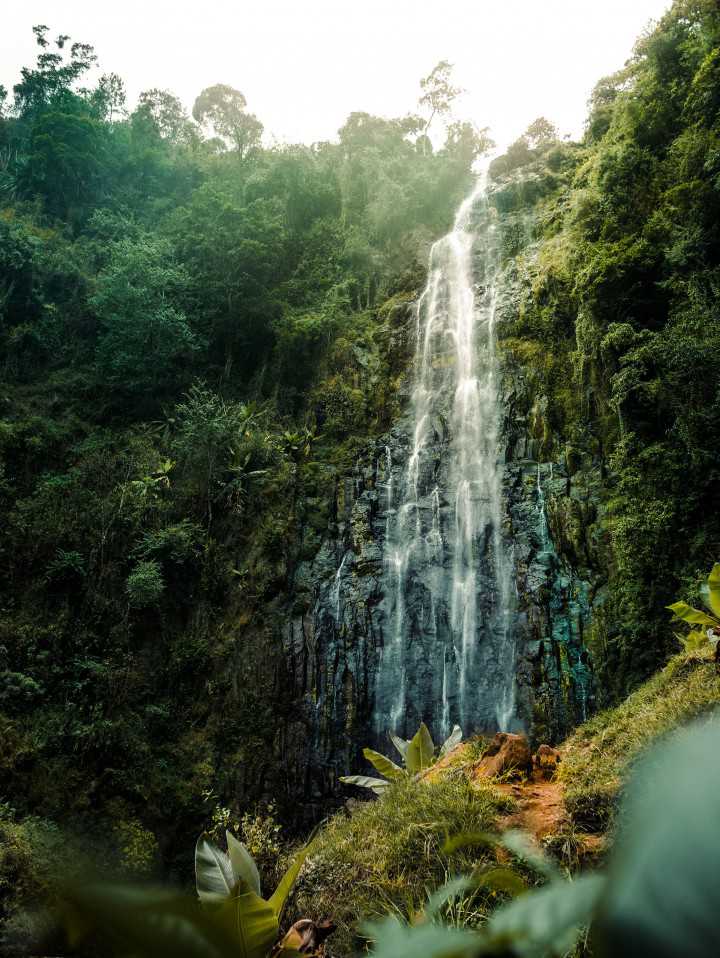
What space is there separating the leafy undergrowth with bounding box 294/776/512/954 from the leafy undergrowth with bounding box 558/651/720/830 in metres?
0.60

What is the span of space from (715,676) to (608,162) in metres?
9.94

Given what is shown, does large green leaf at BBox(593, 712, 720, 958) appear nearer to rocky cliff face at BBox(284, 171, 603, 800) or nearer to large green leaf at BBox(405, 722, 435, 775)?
large green leaf at BBox(405, 722, 435, 775)

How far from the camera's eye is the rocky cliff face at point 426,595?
8711 millimetres

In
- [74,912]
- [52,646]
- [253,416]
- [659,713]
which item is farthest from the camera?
[253,416]

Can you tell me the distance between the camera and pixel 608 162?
35.1 ft

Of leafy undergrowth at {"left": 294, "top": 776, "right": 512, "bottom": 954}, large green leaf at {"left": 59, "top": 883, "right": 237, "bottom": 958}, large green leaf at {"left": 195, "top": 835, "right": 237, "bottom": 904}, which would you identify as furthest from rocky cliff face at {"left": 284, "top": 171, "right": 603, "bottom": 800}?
large green leaf at {"left": 59, "top": 883, "right": 237, "bottom": 958}

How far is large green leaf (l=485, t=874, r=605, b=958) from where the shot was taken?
53 centimetres

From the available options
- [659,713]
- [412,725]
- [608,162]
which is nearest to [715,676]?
[659,713]

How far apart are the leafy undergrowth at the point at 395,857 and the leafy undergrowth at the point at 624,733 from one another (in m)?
0.60

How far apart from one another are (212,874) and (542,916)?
10.9 ft

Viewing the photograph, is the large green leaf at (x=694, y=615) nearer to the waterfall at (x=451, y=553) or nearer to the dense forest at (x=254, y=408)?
the dense forest at (x=254, y=408)

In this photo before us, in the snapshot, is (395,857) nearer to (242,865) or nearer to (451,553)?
(242,865)

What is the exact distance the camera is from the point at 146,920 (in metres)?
0.86

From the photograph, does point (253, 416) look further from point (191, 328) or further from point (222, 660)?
point (222, 660)
